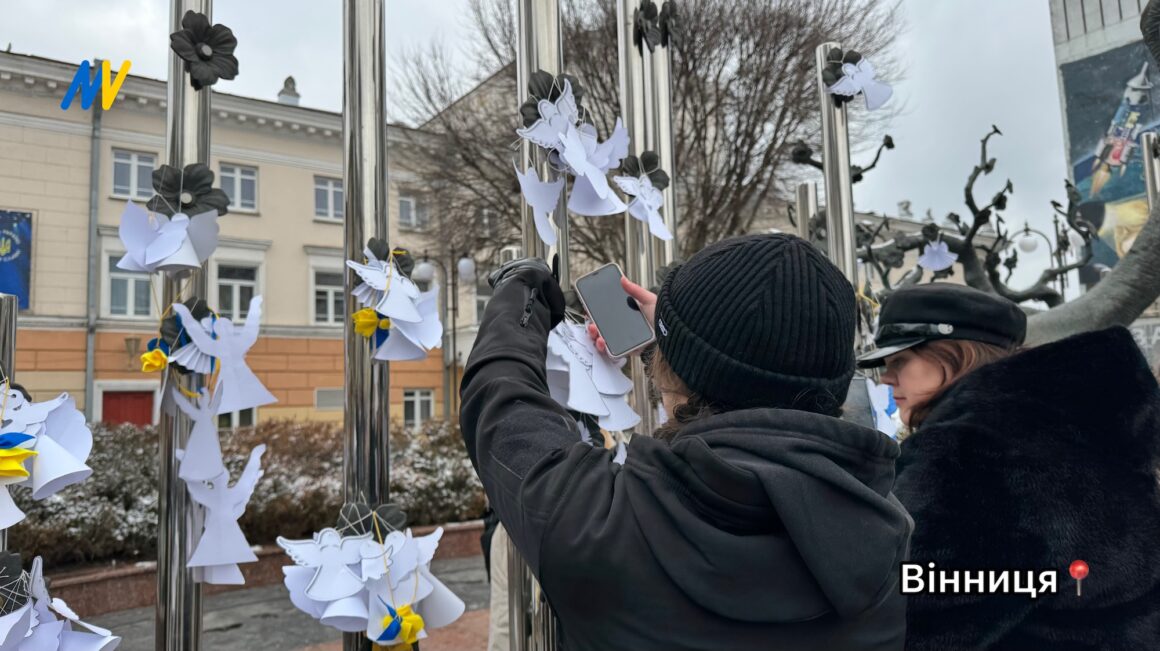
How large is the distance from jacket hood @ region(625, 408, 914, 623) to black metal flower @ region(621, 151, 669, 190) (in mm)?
816

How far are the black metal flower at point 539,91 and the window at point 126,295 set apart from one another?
51.1ft

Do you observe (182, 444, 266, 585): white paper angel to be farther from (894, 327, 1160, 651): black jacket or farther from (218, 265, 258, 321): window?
(218, 265, 258, 321): window

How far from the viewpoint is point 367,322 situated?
1.19 meters

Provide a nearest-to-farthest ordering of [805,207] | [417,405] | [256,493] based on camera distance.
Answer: [805,207] → [256,493] → [417,405]

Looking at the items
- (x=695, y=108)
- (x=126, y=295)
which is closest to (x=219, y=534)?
(x=695, y=108)

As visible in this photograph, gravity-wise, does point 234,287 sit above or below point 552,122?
above

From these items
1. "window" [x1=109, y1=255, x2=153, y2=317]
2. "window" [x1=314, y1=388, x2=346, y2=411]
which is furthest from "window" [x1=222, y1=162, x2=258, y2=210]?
"window" [x1=314, y1=388, x2=346, y2=411]

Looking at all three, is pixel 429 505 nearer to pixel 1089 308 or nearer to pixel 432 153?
pixel 432 153

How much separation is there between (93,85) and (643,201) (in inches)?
33.3

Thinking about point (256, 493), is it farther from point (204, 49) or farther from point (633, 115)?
point (204, 49)

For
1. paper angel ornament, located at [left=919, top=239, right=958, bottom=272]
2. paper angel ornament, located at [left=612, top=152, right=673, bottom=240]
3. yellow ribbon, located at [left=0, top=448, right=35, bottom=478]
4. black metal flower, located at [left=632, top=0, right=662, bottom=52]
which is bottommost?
yellow ribbon, located at [left=0, top=448, right=35, bottom=478]

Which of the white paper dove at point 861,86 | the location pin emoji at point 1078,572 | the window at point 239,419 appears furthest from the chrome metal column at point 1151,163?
the window at point 239,419

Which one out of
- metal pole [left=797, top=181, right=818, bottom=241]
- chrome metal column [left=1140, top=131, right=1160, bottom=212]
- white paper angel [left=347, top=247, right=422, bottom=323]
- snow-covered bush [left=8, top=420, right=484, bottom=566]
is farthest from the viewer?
snow-covered bush [left=8, top=420, right=484, bottom=566]

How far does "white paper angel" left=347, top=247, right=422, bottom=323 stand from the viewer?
1.17m
